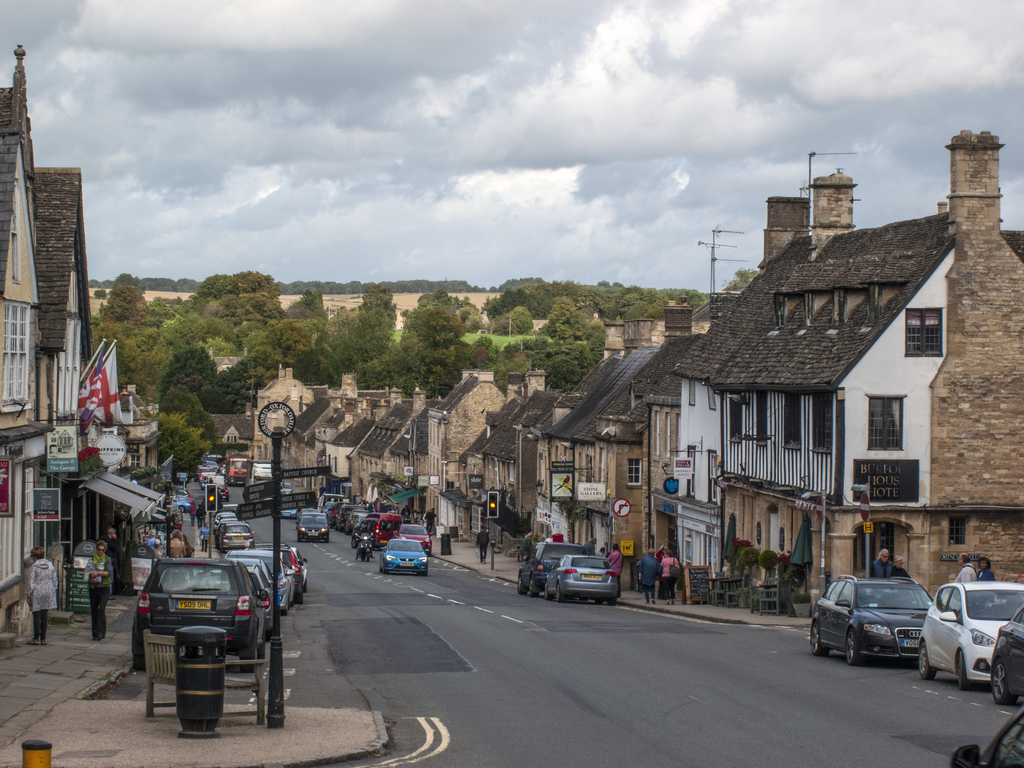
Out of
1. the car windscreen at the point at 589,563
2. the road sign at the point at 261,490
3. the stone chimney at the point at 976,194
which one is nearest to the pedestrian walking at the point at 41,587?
the road sign at the point at 261,490

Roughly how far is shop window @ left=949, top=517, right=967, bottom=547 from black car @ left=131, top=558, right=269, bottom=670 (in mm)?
19488

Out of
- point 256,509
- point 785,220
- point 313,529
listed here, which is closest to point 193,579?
point 256,509

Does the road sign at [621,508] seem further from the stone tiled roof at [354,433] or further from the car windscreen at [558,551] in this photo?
the stone tiled roof at [354,433]

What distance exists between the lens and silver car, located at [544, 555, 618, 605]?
118 feet

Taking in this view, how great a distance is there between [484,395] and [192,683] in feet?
225

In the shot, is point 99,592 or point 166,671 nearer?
point 166,671

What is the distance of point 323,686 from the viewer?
1809 cm

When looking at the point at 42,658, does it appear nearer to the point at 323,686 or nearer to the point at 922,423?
the point at 323,686

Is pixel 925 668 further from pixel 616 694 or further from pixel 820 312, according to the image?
pixel 820 312

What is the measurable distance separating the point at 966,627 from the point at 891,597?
3394 mm

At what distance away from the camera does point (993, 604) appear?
17.9 metres

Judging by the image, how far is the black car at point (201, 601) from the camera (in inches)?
723

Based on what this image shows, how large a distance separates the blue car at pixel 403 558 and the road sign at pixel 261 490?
120ft

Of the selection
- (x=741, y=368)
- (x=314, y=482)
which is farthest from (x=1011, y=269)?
(x=314, y=482)
